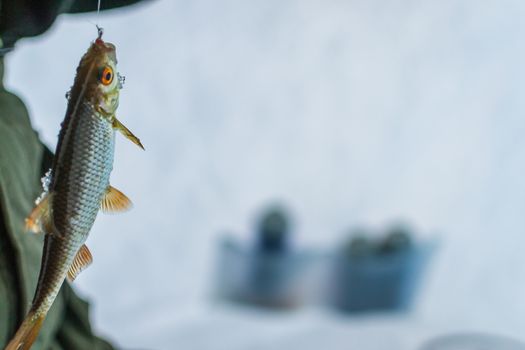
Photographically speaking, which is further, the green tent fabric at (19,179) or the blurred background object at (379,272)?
the blurred background object at (379,272)

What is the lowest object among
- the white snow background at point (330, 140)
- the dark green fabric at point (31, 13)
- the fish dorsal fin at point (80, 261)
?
the fish dorsal fin at point (80, 261)

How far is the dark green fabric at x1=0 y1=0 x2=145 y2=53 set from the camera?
38cm

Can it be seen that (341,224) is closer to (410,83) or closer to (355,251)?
(355,251)

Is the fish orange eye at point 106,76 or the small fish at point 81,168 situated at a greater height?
the fish orange eye at point 106,76

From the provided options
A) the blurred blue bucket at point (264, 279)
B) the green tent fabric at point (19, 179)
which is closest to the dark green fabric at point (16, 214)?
the green tent fabric at point (19, 179)

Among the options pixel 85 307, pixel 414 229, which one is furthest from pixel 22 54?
pixel 414 229

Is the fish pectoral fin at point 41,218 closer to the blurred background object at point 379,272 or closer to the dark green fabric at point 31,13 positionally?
the dark green fabric at point 31,13

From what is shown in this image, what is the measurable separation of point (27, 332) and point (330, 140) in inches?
46.6

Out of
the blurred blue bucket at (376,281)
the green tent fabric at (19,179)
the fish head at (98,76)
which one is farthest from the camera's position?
the blurred blue bucket at (376,281)

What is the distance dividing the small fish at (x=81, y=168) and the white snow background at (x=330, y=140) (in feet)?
3.05

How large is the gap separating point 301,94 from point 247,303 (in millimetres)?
408

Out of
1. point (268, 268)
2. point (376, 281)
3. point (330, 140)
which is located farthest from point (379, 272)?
point (330, 140)

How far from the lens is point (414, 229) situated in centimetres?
143

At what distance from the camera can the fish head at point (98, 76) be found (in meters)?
0.28
